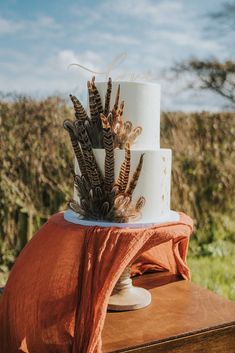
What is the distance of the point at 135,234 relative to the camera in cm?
188

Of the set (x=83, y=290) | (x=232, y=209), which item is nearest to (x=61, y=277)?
(x=83, y=290)

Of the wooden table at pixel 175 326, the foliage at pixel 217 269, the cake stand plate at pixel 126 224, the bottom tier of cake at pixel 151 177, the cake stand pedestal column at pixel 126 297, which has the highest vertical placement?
the bottom tier of cake at pixel 151 177

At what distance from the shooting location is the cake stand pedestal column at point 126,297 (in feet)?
7.03

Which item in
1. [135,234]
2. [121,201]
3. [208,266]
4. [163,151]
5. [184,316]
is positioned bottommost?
[208,266]

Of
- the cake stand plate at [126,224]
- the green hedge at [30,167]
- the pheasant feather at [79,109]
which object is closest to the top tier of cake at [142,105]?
the pheasant feather at [79,109]

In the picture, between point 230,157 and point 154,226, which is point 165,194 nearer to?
point 154,226

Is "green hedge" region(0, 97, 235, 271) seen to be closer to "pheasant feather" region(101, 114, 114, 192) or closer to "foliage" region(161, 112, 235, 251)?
"foliage" region(161, 112, 235, 251)

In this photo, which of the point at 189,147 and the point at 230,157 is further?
the point at 230,157

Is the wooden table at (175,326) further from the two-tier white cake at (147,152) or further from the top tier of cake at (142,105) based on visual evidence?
the top tier of cake at (142,105)

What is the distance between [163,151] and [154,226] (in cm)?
31

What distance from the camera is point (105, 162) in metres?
1.88

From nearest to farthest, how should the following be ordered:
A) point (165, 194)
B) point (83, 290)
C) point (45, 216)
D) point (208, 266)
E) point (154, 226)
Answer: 1. point (83, 290)
2. point (154, 226)
3. point (165, 194)
4. point (45, 216)
5. point (208, 266)

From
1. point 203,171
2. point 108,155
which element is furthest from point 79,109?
point 203,171

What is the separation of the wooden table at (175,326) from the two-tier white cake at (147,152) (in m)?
0.42
